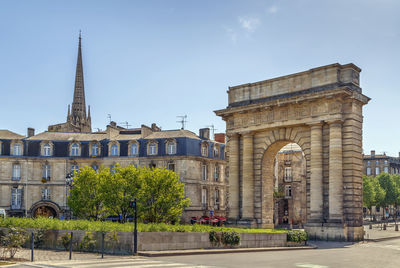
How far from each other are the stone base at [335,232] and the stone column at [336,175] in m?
0.54

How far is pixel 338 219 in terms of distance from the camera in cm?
3284

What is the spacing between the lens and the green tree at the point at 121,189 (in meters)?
38.4

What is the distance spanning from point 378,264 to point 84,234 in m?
13.3

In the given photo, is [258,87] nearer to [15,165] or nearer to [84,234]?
[84,234]

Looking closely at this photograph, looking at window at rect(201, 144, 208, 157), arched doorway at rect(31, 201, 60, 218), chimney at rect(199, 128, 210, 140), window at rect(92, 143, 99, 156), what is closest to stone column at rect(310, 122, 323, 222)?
window at rect(201, 144, 208, 157)

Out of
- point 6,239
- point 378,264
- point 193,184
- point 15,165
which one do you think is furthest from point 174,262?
point 15,165

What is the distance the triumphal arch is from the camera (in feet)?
109

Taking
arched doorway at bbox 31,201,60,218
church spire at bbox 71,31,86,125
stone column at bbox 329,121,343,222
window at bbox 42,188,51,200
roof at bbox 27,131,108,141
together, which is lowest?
arched doorway at bbox 31,201,60,218

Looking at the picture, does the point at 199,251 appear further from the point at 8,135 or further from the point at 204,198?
the point at 8,135

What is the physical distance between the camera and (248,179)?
38875mm

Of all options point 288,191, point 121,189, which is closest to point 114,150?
point 121,189

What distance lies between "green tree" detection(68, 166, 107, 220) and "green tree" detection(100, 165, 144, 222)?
111cm

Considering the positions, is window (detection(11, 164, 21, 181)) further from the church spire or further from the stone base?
the church spire

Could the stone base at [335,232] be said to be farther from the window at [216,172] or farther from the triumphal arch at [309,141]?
the window at [216,172]
